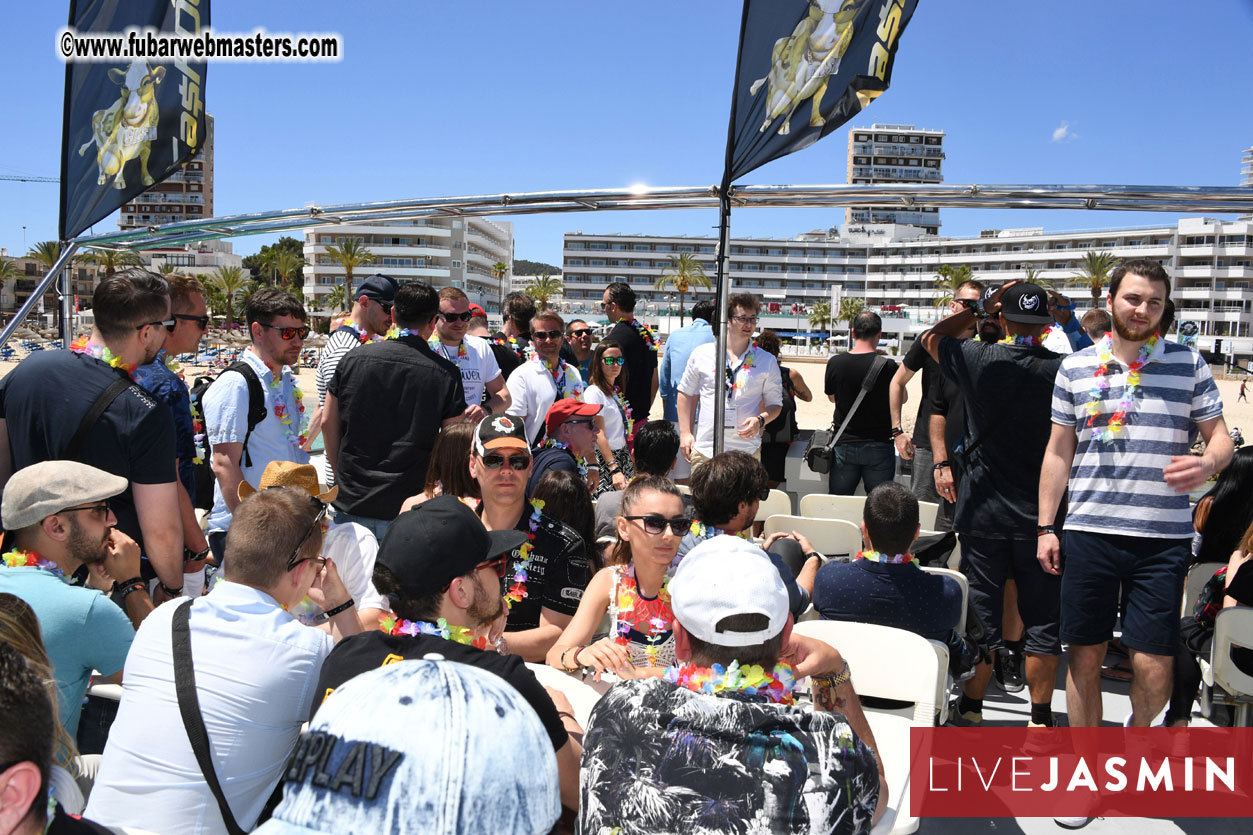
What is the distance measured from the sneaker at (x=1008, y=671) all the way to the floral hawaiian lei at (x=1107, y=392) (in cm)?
151

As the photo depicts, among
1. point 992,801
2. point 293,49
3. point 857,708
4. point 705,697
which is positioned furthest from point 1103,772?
point 293,49

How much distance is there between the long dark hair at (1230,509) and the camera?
4.33 m

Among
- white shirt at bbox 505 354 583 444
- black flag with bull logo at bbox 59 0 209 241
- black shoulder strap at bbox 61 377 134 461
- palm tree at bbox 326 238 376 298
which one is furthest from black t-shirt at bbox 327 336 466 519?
palm tree at bbox 326 238 376 298

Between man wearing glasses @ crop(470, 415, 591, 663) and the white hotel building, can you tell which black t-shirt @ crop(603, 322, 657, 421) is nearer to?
man wearing glasses @ crop(470, 415, 591, 663)

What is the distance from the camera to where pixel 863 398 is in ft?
21.1

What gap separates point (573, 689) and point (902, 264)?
131886mm

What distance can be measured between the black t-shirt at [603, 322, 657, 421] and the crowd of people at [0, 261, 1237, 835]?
580mm

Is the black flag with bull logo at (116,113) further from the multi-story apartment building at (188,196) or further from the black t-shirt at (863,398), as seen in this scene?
the multi-story apartment building at (188,196)

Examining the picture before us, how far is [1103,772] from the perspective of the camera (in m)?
3.48

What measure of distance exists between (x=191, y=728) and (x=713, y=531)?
2146mm

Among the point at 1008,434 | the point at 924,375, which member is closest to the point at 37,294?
the point at 1008,434

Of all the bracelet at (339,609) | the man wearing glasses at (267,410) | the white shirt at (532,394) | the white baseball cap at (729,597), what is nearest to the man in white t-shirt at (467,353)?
the white shirt at (532,394)

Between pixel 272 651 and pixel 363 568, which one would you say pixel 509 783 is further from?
pixel 363 568

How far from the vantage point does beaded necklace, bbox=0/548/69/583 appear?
8.60ft
